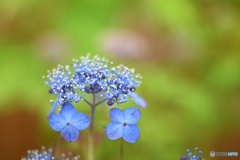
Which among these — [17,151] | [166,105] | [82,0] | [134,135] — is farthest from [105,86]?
[82,0]

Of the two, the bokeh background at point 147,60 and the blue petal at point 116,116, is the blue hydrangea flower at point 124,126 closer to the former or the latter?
the blue petal at point 116,116

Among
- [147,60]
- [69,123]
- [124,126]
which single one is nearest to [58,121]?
[69,123]

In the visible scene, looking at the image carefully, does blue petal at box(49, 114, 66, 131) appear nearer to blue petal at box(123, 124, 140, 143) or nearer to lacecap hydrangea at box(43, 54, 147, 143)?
lacecap hydrangea at box(43, 54, 147, 143)

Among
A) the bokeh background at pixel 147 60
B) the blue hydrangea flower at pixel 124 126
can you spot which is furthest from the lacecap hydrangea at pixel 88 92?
the bokeh background at pixel 147 60

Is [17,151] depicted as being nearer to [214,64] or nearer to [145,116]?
[145,116]

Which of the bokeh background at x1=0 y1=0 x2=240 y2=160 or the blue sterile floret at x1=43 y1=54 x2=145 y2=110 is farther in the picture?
the bokeh background at x1=0 y1=0 x2=240 y2=160

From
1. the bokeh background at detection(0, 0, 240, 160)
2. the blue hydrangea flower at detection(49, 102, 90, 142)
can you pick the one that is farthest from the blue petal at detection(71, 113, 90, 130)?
Answer: the bokeh background at detection(0, 0, 240, 160)

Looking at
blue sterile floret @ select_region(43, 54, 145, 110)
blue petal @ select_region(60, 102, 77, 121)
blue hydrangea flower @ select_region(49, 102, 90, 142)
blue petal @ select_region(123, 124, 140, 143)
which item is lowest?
blue petal @ select_region(123, 124, 140, 143)
